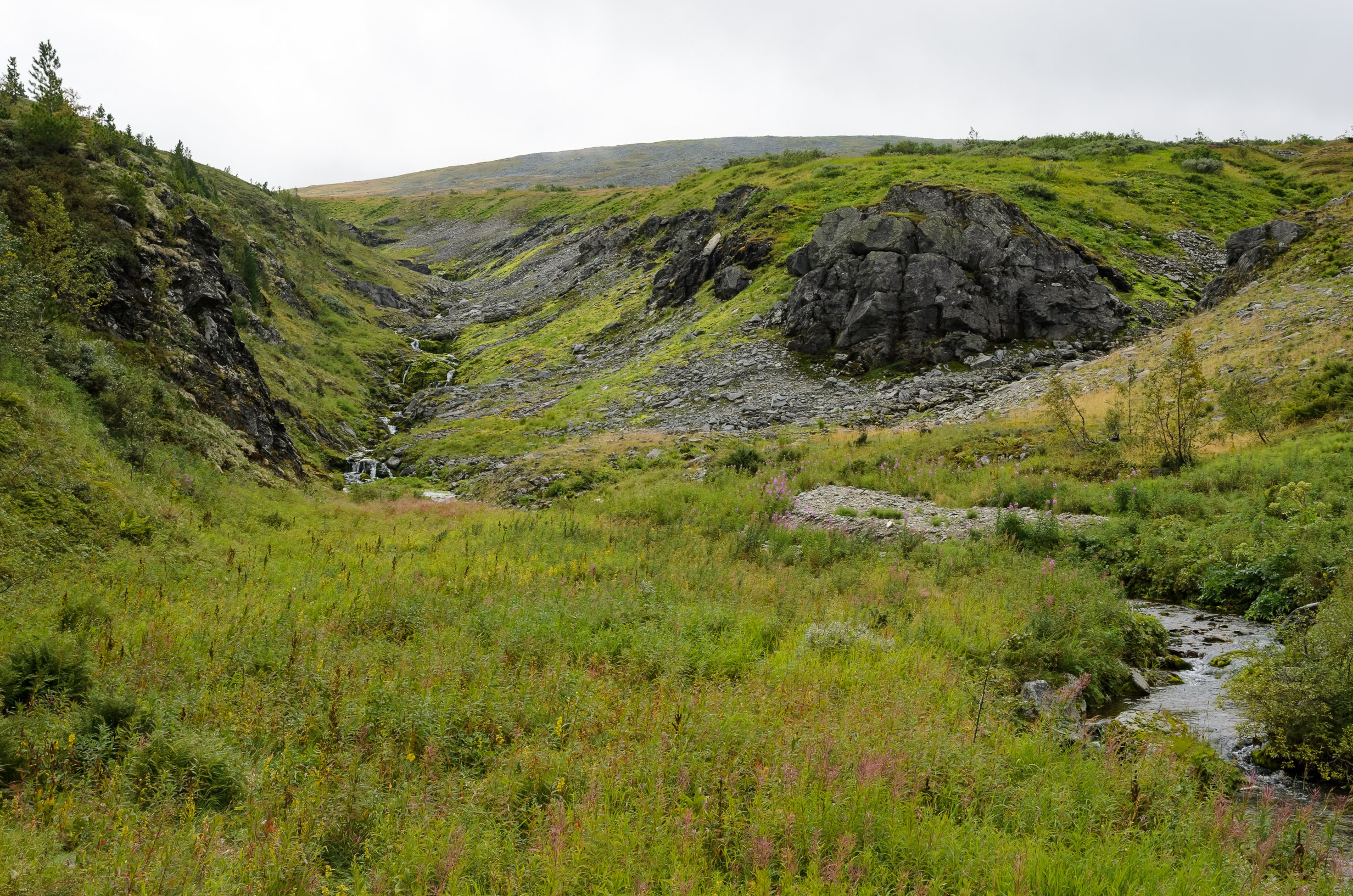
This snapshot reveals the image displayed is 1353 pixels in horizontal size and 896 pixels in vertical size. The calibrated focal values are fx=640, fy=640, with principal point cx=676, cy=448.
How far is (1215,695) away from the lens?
8.38 metres

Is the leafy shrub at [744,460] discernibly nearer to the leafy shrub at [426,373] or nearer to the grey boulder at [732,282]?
the grey boulder at [732,282]

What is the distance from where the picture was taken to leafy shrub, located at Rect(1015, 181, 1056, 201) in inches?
1756

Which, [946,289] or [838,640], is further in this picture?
[946,289]

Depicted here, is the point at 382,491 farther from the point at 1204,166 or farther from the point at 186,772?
the point at 1204,166

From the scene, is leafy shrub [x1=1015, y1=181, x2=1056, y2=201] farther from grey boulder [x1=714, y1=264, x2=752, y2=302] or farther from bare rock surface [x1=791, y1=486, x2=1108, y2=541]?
bare rock surface [x1=791, y1=486, x2=1108, y2=541]

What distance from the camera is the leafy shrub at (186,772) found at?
4297 mm

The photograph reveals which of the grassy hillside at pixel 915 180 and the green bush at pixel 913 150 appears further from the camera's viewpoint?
the green bush at pixel 913 150

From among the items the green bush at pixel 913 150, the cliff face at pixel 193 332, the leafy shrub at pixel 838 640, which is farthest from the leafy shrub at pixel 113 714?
the green bush at pixel 913 150

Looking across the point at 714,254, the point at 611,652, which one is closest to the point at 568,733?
the point at 611,652

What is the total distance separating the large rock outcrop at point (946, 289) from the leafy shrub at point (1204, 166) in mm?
29355

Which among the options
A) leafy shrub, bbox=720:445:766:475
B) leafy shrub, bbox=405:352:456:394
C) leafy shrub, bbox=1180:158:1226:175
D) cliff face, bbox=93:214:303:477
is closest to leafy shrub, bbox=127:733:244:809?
cliff face, bbox=93:214:303:477

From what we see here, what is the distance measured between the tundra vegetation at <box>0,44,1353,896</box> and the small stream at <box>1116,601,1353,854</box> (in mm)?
250

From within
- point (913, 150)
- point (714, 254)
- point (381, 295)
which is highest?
point (913, 150)

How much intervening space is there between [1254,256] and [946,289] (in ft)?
45.5
